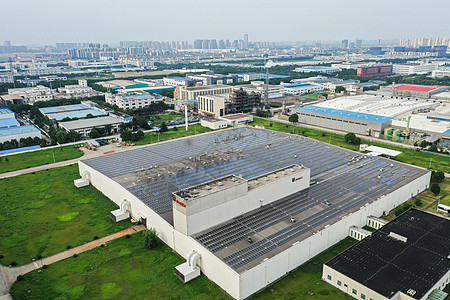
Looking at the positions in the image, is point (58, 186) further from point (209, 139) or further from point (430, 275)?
point (430, 275)

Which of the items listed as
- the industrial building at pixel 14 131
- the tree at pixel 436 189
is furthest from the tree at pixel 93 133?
the tree at pixel 436 189

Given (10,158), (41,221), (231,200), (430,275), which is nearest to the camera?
(430,275)

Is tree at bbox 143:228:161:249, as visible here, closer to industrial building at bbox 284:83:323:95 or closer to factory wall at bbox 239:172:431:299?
factory wall at bbox 239:172:431:299

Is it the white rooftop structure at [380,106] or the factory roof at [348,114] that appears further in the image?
the white rooftop structure at [380,106]

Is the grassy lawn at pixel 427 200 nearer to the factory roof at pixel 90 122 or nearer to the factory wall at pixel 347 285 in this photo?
the factory wall at pixel 347 285

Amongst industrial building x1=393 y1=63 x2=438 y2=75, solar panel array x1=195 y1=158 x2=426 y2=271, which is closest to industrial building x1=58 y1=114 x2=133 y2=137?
solar panel array x1=195 y1=158 x2=426 y2=271

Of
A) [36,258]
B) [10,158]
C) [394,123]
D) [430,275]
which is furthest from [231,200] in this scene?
[394,123]
